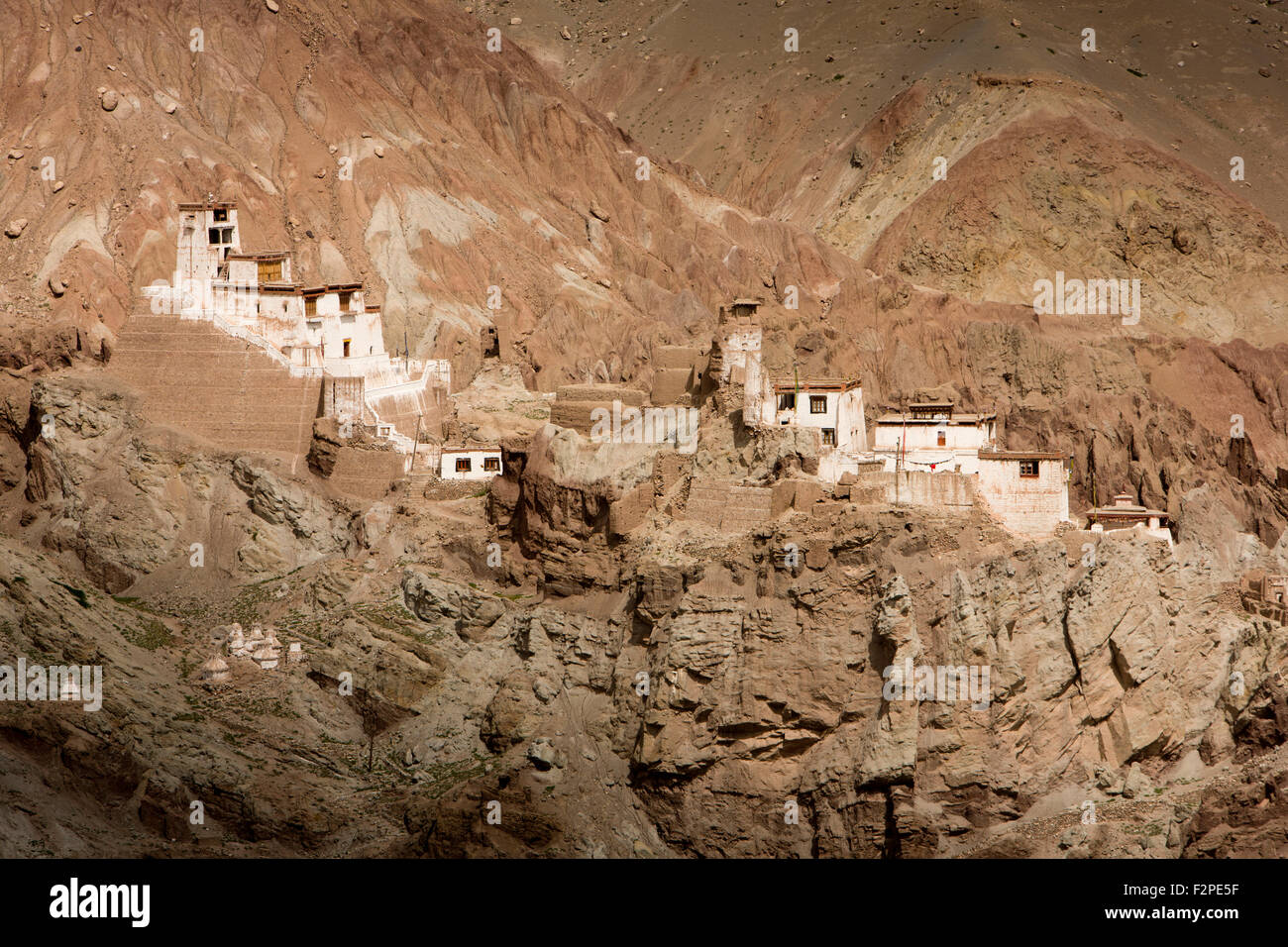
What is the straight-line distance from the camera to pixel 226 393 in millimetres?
86062

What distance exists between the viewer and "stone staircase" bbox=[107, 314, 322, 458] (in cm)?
8569

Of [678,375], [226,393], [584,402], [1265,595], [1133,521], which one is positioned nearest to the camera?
[1133,521]

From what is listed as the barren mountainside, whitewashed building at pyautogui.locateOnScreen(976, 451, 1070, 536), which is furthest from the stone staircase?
whitewashed building at pyautogui.locateOnScreen(976, 451, 1070, 536)

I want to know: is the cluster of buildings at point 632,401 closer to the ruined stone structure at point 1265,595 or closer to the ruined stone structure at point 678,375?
the ruined stone structure at point 678,375

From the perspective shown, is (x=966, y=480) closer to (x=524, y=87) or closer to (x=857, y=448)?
(x=857, y=448)

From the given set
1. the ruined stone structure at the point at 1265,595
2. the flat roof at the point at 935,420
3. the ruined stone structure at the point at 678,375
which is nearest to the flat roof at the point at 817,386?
the flat roof at the point at 935,420

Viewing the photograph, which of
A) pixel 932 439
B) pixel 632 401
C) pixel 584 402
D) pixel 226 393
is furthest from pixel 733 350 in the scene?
pixel 226 393

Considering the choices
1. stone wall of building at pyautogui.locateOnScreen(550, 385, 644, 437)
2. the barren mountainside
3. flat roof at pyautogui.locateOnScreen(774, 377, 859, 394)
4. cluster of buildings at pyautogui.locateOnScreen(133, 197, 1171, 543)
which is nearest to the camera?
the barren mountainside

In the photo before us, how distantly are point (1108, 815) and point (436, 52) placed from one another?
7832 cm

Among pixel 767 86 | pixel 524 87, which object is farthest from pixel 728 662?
pixel 767 86

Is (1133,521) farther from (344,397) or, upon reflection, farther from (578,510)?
(344,397)

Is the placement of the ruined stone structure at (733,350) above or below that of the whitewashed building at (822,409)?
above

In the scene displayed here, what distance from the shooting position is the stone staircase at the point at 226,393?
8569 centimetres

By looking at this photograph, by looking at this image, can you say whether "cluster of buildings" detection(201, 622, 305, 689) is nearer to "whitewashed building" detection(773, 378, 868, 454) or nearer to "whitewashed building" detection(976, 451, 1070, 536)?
"whitewashed building" detection(773, 378, 868, 454)
